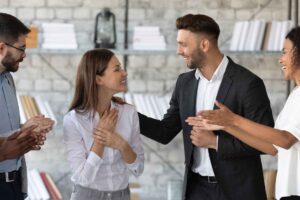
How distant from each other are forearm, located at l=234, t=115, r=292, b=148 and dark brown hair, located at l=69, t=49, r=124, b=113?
780mm

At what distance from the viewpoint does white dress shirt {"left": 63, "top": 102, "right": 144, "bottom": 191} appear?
3.21 metres

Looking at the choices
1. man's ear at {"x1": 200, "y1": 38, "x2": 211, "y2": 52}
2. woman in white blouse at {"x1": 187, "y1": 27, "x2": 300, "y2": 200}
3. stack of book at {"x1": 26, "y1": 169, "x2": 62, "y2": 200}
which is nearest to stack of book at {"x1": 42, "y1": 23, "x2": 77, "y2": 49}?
stack of book at {"x1": 26, "y1": 169, "x2": 62, "y2": 200}

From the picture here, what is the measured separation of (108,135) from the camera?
10.6 ft

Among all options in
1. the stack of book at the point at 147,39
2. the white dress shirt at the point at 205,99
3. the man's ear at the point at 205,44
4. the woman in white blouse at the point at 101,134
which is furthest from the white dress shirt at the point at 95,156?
the stack of book at the point at 147,39

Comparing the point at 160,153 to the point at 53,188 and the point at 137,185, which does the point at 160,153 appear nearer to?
the point at 137,185

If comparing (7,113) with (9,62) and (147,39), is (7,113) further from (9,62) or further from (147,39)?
(147,39)

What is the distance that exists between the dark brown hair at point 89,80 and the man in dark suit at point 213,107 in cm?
50

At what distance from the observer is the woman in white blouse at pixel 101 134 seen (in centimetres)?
322

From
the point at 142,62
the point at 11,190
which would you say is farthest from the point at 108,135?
the point at 142,62

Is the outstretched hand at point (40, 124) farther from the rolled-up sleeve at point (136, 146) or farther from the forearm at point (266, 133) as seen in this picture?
the forearm at point (266, 133)

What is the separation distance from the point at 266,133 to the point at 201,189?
80 centimetres

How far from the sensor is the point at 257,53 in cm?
555

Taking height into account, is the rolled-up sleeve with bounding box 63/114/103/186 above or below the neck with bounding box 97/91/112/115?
below

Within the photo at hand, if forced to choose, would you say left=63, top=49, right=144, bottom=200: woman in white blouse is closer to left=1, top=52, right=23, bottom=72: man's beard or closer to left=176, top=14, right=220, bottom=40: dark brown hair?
left=1, top=52, right=23, bottom=72: man's beard
